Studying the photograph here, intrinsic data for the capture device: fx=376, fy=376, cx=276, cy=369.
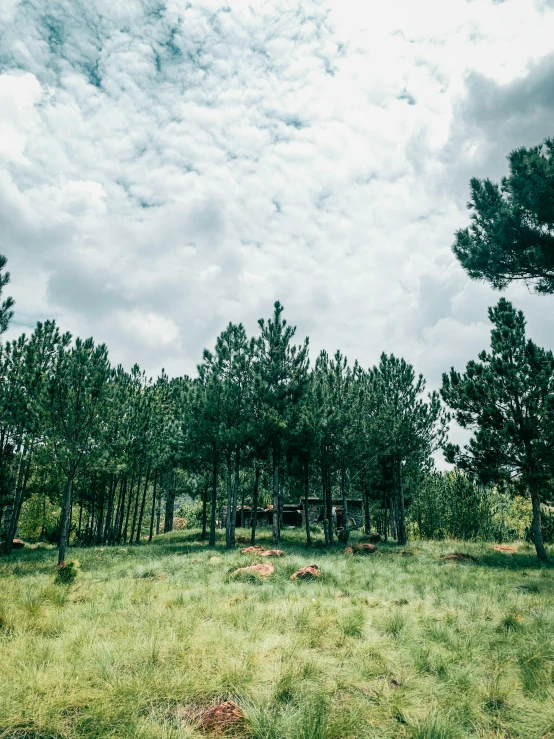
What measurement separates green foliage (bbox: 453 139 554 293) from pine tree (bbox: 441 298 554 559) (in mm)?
5907

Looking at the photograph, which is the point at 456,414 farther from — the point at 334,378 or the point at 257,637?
the point at 257,637

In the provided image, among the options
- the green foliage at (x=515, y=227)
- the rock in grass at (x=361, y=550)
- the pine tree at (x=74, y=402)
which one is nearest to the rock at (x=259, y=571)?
the pine tree at (x=74, y=402)

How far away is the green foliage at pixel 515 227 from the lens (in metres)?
11.3

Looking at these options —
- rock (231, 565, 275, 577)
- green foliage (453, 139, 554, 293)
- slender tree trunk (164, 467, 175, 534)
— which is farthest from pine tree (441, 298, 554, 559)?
slender tree trunk (164, 467, 175, 534)

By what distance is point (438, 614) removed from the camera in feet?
23.4

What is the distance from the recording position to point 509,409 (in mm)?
17875

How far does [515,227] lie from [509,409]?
365 inches

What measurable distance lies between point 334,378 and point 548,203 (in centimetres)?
1451

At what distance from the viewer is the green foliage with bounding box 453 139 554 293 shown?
1130 cm

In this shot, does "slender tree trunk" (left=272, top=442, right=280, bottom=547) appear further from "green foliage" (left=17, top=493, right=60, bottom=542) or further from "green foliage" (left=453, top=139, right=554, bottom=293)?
"green foliage" (left=17, top=493, right=60, bottom=542)

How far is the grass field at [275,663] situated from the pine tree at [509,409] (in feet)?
34.4

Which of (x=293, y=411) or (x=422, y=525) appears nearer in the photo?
(x=293, y=411)

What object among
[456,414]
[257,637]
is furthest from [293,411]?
[257,637]

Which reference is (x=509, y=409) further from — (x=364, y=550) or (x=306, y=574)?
(x=306, y=574)
